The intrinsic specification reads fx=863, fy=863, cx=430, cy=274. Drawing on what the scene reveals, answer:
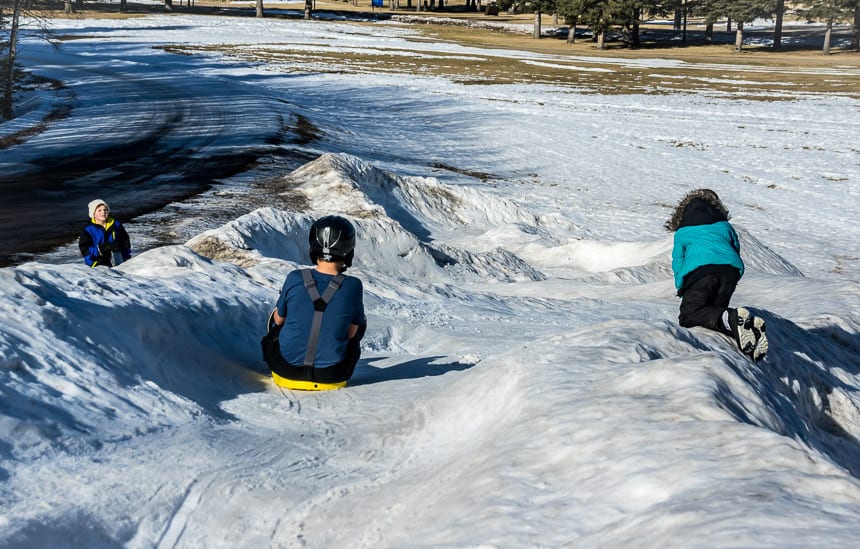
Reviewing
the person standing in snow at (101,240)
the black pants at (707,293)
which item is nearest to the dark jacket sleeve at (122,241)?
the person standing in snow at (101,240)

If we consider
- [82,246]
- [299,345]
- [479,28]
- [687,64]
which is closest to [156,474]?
[299,345]

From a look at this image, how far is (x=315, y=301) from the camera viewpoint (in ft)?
18.5

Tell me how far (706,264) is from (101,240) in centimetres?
602

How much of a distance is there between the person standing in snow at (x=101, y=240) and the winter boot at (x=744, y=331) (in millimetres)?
6173

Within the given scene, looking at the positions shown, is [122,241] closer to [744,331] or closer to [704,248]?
[704,248]

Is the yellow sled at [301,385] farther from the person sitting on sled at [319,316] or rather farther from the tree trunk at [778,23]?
the tree trunk at [778,23]

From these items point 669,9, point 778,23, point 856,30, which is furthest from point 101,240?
point 856,30

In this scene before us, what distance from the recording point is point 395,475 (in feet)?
14.2

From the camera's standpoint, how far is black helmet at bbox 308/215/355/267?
5576 millimetres

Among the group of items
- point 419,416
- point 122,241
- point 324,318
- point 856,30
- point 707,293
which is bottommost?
point 419,416

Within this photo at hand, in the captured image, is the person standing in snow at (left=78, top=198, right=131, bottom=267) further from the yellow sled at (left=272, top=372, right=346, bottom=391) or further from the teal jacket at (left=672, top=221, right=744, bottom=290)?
the teal jacket at (left=672, top=221, right=744, bottom=290)

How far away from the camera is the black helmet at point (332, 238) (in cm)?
558

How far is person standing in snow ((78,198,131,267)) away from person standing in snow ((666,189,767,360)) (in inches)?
222

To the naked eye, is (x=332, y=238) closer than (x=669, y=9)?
Yes
